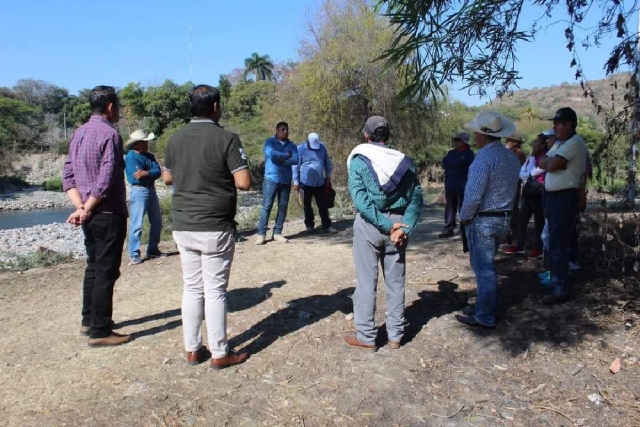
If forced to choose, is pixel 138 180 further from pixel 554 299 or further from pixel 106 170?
pixel 554 299

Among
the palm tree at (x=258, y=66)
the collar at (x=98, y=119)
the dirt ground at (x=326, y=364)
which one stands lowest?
the dirt ground at (x=326, y=364)

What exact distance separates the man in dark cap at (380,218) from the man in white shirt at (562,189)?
1543 millimetres

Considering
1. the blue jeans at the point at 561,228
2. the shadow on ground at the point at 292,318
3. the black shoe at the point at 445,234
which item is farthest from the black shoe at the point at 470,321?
the black shoe at the point at 445,234

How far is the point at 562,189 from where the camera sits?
445 cm

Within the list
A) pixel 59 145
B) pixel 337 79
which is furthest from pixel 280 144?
pixel 59 145

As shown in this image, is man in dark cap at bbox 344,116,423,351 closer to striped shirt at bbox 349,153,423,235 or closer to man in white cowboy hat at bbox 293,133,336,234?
striped shirt at bbox 349,153,423,235

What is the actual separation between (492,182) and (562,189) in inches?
37.3

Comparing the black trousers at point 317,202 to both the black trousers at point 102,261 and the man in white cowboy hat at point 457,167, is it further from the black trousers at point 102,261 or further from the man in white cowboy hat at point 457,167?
the black trousers at point 102,261

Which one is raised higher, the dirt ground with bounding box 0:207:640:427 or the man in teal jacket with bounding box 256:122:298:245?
the man in teal jacket with bounding box 256:122:298:245

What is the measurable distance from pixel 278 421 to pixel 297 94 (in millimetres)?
18239

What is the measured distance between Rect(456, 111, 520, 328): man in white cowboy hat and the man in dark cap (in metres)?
0.54

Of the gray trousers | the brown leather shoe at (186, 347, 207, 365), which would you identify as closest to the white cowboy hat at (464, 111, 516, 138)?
the gray trousers

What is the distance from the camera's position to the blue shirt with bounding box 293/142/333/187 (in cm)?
766

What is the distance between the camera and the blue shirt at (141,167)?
650cm
